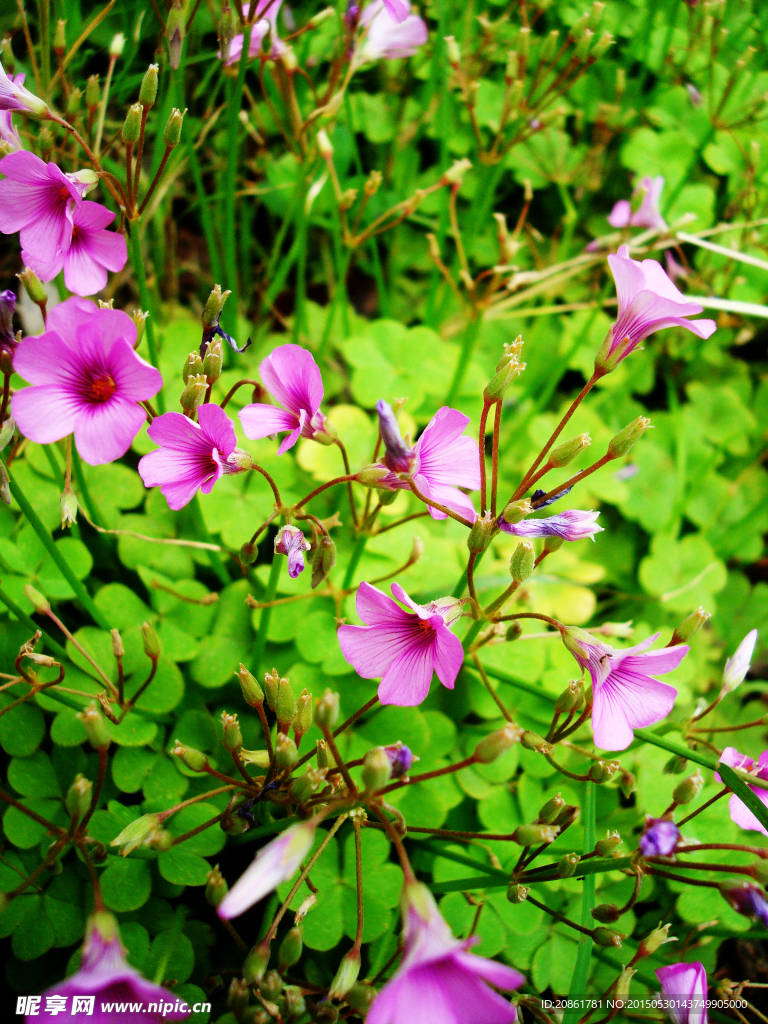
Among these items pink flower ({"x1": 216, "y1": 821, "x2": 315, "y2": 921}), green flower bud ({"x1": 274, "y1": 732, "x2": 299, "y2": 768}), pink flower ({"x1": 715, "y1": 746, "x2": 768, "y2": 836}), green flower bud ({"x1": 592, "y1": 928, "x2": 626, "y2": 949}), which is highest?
pink flower ({"x1": 216, "y1": 821, "x2": 315, "y2": 921})

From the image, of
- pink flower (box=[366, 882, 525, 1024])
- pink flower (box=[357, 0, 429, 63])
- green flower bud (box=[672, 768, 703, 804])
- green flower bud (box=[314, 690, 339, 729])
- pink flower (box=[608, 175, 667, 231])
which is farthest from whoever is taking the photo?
pink flower (box=[608, 175, 667, 231])

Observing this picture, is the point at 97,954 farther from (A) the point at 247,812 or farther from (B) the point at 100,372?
(B) the point at 100,372

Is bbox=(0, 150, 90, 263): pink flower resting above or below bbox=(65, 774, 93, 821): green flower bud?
above

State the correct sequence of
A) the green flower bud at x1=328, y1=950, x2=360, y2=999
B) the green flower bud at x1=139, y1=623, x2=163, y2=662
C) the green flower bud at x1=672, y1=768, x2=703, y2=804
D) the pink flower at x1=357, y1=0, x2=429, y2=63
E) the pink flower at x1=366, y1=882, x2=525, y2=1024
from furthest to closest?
the pink flower at x1=357, y1=0, x2=429, y2=63, the green flower bud at x1=139, y1=623, x2=163, y2=662, the green flower bud at x1=672, y1=768, x2=703, y2=804, the green flower bud at x1=328, y1=950, x2=360, y2=999, the pink flower at x1=366, y1=882, x2=525, y2=1024

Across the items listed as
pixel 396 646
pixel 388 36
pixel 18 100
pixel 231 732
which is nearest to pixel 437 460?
pixel 396 646

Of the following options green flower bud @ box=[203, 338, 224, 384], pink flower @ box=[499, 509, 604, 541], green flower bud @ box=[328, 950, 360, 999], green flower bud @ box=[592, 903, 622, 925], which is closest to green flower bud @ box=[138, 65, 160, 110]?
green flower bud @ box=[203, 338, 224, 384]

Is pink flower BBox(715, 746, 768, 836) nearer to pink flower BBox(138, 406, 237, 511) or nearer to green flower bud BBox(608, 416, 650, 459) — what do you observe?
green flower bud BBox(608, 416, 650, 459)

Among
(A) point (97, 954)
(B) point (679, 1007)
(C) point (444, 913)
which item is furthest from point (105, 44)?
(B) point (679, 1007)
